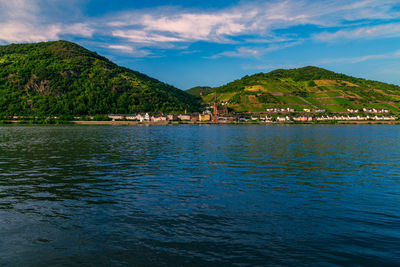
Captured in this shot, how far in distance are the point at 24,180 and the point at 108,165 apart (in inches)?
408

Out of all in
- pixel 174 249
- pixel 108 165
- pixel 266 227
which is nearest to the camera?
pixel 174 249

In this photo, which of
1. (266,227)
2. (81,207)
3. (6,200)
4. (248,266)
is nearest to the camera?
(248,266)

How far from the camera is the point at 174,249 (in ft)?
40.1

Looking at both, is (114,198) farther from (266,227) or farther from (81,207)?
(266,227)

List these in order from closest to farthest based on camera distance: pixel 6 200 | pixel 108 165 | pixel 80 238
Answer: pixel 80 238, pixel 6 200, pixel 108 165

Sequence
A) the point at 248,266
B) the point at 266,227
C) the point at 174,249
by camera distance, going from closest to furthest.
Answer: the point at 248,266, the point at 174,249, the point at 266,227

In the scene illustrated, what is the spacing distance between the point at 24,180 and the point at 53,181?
2.83 meters

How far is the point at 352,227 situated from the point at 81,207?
15631 millimetres

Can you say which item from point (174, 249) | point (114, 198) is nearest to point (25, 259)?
point (174, 249)

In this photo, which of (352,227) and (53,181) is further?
(53,181)

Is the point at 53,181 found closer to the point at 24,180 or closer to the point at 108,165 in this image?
the point at 24,180

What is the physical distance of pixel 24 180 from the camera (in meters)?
26.1

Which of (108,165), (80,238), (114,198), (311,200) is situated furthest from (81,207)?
(108,165)

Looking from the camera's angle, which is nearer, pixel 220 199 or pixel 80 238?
pixel 80 238
